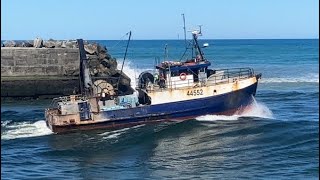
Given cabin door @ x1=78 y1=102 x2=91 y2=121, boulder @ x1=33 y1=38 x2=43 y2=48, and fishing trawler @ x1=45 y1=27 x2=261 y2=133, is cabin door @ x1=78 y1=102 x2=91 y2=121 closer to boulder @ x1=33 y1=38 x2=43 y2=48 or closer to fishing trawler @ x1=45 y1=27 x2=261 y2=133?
fishing trawler @ x1=45 y1=27 x2=261 y2=133

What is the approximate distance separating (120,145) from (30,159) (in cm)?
359

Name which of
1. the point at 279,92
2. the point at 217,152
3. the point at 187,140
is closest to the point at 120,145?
the point at 187,140

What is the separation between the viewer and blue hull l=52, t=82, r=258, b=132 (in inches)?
861

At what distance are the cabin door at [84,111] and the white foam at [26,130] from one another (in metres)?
1.44

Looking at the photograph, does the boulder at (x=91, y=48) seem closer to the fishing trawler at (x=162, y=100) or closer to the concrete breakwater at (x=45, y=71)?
the concrete breakwater at (x=45, y=71)

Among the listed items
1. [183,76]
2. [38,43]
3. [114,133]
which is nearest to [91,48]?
[38,43]

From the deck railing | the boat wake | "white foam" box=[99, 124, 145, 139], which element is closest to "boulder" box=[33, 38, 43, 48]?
the deck railing

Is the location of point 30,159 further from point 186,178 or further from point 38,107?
point 38,107

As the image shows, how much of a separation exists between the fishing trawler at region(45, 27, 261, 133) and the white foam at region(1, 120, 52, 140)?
0.44 meters

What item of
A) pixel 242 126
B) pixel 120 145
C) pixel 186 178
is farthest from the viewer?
pixel 242 126

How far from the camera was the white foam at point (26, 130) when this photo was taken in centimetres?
2039

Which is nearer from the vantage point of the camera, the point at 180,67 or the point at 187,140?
the point at 187,140

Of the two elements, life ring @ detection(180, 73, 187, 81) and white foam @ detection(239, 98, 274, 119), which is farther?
white foam @ detection(239, 98, 274, 119)

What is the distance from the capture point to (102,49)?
37938 millimetres
